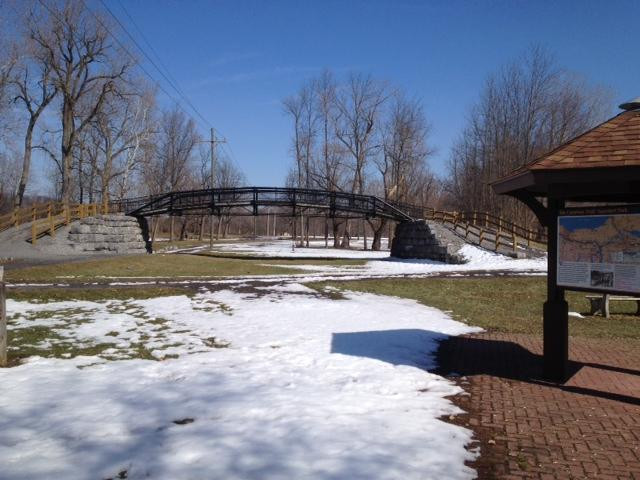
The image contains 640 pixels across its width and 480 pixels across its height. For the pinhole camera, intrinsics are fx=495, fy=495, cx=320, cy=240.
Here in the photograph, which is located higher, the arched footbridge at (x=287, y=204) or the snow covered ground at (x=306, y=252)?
the arched footbridge at (x=287, y=204)

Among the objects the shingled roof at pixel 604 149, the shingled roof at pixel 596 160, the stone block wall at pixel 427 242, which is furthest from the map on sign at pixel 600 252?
the stone block wall at pixel 427 242

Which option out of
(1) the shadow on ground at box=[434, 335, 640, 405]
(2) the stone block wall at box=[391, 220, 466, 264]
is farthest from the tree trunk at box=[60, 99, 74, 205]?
(1) the shadow on ground at box=[434, 335, 640, 405]

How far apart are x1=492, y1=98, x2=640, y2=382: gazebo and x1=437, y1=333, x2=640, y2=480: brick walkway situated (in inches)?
25.4

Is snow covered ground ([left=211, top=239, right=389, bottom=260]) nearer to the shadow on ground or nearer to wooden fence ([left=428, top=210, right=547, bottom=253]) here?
wooden fence ([left=428, top=210, right=547, bottom=253])

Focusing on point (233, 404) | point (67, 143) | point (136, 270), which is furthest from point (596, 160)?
point (67, 143)

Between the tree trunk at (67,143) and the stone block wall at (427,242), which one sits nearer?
the stone block wall at (427,242)

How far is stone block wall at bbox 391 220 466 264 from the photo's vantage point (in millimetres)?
29016

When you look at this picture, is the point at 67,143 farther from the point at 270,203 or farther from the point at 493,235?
the point at 493,235

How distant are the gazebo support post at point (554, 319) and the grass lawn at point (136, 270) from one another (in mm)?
15530

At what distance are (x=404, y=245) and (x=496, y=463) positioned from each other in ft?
98.9

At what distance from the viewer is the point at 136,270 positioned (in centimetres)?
2202

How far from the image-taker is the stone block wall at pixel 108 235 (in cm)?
2923

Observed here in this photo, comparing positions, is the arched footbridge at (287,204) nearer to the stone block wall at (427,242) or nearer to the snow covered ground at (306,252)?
the stone block wall at (427,242)

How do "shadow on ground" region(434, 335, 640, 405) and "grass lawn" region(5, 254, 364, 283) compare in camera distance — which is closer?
"shadow on ground" region(434, 335, 640, 405)
